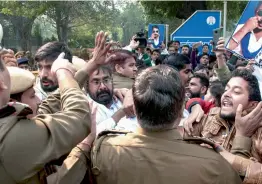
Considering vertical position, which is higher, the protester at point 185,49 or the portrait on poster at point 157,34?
the portrait on poster at point 157,34

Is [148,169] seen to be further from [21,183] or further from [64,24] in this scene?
[64,24]

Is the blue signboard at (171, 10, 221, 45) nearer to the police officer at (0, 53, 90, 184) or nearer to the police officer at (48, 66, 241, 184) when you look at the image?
the police officer at (48, 66, 241, 184)

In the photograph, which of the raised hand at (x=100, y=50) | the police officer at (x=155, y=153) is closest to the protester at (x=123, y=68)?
the raised hand at (x=100, y=50)

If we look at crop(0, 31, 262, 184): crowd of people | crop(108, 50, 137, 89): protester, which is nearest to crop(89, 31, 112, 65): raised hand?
crop(0, 31, 262, 184): crowd of people

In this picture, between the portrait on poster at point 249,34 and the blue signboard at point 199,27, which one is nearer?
the portrait on poster at point 249,34

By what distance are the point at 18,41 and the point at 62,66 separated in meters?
28.7

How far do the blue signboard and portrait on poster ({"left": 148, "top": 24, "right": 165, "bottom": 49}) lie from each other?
2550 mm

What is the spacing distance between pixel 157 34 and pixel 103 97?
31.0ft

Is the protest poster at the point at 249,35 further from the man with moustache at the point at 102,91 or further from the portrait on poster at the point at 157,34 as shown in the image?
the portrait on poster at the point at 157,34

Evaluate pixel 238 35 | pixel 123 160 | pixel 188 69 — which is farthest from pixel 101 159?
Answer: pixel 188 69

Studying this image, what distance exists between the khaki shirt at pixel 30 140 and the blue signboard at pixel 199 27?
7.89m

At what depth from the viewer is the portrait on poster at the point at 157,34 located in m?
12.2

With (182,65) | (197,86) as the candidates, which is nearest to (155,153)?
(182,65)

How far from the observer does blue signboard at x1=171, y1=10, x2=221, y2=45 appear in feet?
29.8
